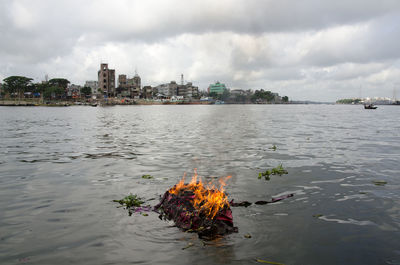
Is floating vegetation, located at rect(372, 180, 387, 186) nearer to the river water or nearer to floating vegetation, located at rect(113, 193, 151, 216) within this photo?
the river water

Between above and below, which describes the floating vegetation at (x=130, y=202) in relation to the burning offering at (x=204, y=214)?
below

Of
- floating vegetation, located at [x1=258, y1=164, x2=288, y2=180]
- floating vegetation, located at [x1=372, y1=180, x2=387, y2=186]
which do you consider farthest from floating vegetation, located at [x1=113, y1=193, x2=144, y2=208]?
floating vegetation, located at [x1=372, y1=180, x2=387, y2=186]

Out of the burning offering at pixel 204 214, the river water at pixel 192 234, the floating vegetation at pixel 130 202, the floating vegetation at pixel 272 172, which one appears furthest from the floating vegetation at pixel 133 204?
the floating vegetation at pixel 272 172

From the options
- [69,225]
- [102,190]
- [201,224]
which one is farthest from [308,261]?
[102,190]

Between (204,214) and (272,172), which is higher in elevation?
(204,214)

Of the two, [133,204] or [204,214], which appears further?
[133,204]

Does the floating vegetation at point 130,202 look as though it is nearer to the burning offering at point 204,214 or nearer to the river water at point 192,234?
the river water at point 192,234

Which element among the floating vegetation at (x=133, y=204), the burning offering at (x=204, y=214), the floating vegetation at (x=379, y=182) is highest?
the burning offering at (x=204, y=214)

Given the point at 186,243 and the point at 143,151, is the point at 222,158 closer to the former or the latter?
the point at 143,151

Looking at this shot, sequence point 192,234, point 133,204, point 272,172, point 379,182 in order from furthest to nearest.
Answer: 1. point 272,172
2. point 379,182
3. point 133,204
4. point 192,234

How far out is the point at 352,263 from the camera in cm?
690

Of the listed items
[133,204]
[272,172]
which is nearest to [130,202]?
[133,204]

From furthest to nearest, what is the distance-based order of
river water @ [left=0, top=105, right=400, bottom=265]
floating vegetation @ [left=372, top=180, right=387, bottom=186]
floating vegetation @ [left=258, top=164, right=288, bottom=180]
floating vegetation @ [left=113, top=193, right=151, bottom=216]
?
floating vegetation @ [left=258, top=164, right=288, bottom=180], floating vegetation @ [left=372, top=180, right=387, bottom=186], floating vegetation @ [left=113, top=193, right=151, bottom=216], river water @ [left=0, top=105, right=400, bottom=265]

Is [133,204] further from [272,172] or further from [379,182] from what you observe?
[379,182]
